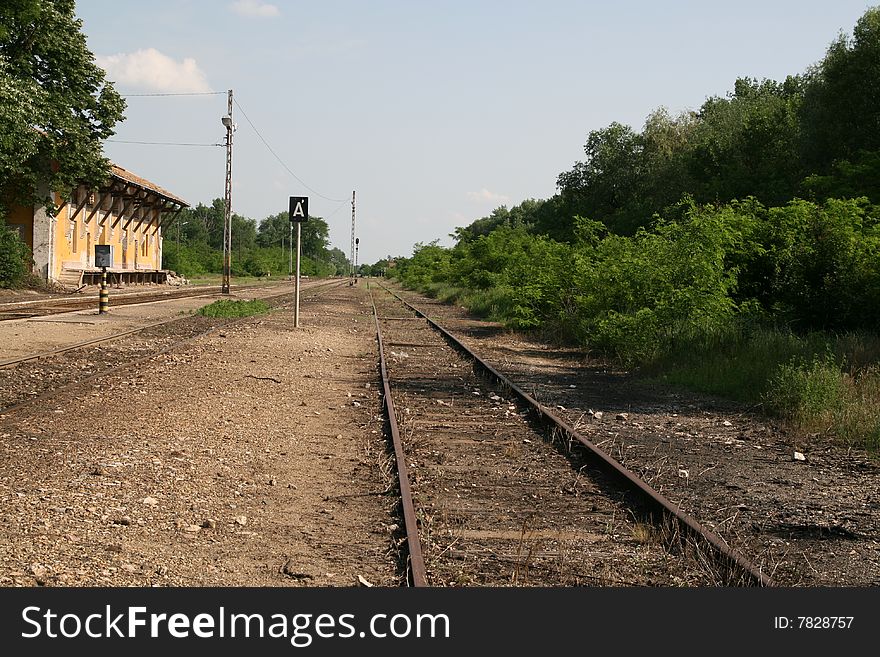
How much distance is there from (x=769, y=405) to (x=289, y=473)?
21.4 ft

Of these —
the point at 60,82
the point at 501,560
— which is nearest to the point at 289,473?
the point at 501,560

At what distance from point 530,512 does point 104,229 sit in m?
57.5

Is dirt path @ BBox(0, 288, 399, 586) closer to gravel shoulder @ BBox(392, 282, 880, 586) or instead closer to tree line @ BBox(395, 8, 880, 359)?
gravel shoulder @ BBox(392, 282, 880, 586)

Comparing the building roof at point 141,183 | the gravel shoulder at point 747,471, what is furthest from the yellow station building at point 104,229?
the gravel shoulder at point 747,471

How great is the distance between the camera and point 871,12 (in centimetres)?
3759

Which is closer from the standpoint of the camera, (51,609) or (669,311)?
(51,609)

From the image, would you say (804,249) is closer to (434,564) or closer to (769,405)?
(769,405)

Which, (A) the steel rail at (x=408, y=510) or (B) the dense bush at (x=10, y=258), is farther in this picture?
(B) the dense bush at (x=10, y=258)

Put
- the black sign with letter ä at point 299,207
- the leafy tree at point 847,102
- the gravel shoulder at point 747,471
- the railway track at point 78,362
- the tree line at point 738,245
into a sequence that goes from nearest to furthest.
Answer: the gravel shoulder at point 747,471 → the railway track at point 78,362 → the tree line at point 738,245 → the black sign with letter ä at point 299,207 → the leafy tree at point 847,102

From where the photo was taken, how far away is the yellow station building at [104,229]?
5022cm

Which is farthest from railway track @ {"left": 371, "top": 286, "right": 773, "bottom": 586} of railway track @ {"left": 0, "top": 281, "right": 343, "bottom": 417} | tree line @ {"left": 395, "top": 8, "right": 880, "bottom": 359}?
tree line @ {"left": 395, "top": 8, "right": 880, "bottom": 359}

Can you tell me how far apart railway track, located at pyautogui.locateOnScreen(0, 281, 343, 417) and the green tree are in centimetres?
1962

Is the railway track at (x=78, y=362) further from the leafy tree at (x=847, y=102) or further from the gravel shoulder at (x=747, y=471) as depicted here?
the leafy tree at (x=847, y=102)

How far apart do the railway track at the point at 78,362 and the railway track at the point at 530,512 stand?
15.5ft
